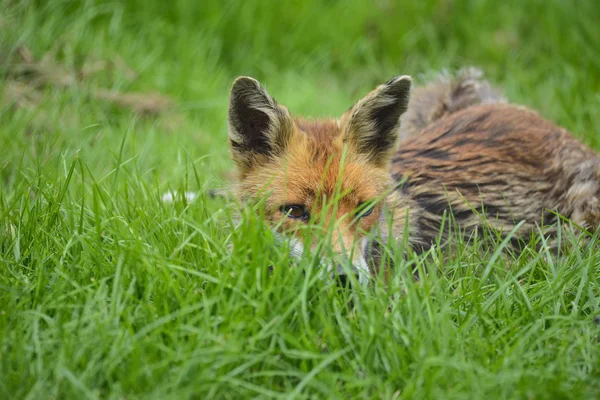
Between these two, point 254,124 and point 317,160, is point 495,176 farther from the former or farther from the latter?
point 254,124

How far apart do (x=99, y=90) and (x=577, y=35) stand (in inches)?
247

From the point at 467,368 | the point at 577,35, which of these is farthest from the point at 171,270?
the point at 577,35

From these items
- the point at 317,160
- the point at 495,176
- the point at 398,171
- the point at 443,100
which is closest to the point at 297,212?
the point at 317,160

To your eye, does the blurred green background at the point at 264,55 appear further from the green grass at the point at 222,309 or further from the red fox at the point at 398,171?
the red fox at the point at 398,171

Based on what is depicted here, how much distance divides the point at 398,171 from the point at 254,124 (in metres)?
1.31

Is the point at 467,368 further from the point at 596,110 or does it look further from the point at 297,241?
the point at 596,110

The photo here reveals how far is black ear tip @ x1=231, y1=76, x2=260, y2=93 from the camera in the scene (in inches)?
172

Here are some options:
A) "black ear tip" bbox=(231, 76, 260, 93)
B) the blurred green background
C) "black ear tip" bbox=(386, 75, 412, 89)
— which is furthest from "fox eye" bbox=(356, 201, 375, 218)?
the blurred green background

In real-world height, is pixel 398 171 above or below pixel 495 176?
above

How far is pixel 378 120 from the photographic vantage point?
15.7 feet

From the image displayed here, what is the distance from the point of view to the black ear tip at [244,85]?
436cm

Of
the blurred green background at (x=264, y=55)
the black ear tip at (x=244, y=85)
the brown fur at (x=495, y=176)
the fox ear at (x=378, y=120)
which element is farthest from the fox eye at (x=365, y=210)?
the blurred green background at (x=264, y=55)

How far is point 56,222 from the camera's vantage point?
4.27 metres

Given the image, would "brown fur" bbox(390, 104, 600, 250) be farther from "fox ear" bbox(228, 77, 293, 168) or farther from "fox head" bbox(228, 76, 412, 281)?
"fox ear" bbox(228, 77, 293, 168)
